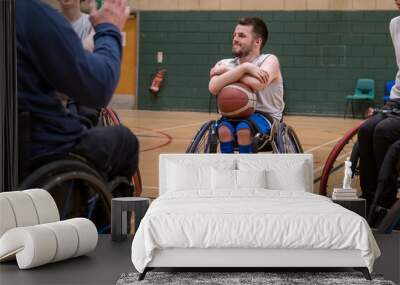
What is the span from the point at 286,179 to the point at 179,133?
884 millimetres

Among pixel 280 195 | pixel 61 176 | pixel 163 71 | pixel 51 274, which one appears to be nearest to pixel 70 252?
pixel 51 274

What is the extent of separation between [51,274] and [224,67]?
2102mm

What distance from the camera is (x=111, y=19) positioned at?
5207 millimetres

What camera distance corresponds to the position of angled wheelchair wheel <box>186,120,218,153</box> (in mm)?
5289

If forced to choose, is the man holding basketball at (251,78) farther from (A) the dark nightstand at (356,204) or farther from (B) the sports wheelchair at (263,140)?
(A) the dark nightstand at (356,204)

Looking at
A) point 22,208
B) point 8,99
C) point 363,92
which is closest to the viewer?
point 22,208

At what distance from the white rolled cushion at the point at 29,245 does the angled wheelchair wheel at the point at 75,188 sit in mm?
1069

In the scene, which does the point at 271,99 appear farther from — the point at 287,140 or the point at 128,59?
the point at 128,59

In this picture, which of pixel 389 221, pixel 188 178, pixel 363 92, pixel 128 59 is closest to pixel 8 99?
pixel 128 59

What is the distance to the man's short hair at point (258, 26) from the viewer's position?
525cm

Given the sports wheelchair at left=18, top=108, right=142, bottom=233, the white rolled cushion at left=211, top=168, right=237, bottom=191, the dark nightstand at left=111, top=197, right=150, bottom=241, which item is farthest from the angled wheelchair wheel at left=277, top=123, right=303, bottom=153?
the sports wheelchair at left=18, top=108, right=142, bottom=233

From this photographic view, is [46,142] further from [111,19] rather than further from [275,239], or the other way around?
[275,239]

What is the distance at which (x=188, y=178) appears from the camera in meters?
4.90

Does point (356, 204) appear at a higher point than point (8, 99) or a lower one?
lower
